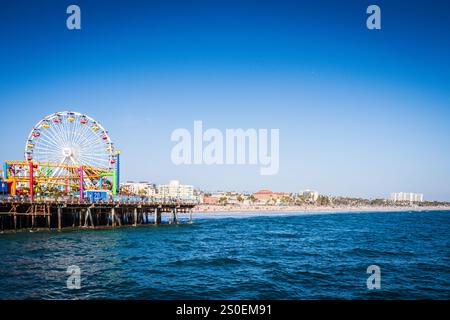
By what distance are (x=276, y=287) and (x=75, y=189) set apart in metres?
54.7

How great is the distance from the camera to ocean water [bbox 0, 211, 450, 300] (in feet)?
54.1

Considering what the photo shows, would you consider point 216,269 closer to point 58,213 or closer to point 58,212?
point 58,213

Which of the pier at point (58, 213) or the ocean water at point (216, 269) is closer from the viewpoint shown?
the ocean water at point (216, 269)

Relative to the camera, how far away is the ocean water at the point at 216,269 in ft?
54.1

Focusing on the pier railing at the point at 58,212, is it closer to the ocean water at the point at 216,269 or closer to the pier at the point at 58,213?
the pier at the point at 58,213

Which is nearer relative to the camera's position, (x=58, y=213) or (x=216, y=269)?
(x=216, y=269)

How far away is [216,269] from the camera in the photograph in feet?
71.1

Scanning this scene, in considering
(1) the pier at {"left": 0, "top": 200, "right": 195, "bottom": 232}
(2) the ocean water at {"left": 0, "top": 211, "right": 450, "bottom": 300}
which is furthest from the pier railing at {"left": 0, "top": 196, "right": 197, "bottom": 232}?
(2) the ocean water at {"left": 0, "top": 211, "right": 450, "bottom": 300}

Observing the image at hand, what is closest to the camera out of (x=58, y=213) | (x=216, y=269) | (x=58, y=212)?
(x=216, y=269)

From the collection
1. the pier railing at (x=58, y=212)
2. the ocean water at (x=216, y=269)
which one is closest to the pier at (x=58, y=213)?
the pier railing at (x=58, y=212)

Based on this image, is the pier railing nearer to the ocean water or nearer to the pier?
the pier

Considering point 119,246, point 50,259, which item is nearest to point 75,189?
point 119,246

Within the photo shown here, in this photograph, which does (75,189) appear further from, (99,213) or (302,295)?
(302,295)

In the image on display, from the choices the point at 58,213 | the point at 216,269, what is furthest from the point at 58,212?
the point at 216,269
